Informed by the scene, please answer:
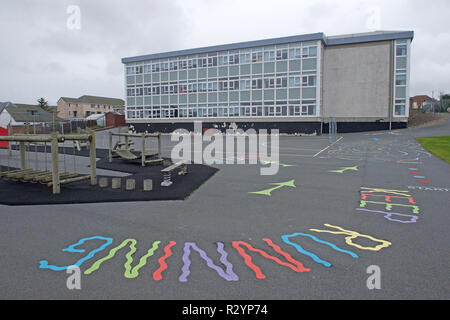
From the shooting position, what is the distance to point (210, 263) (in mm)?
5512

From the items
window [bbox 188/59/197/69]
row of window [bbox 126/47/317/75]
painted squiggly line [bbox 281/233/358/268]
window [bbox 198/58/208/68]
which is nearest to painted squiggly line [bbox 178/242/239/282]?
painted squiggly line [bbox 281/233/358/268]

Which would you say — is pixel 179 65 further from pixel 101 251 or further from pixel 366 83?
pixel 101 251

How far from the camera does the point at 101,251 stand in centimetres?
605

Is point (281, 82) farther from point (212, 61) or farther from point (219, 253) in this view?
point (219, 253)

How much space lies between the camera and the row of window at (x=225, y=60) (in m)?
50.4

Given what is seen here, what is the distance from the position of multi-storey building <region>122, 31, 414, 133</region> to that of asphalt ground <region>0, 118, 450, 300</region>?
134 ft

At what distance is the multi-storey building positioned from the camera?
48.8 m

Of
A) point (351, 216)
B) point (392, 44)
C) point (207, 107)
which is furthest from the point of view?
→ point (207, 107)

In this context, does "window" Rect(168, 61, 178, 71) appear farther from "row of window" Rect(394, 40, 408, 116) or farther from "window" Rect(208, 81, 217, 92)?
"row of window" Rect(394, 40, 408, 116)

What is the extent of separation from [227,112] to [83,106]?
5736 centimetres

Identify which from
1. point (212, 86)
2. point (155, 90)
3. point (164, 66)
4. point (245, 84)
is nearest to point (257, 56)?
point (245, 84)

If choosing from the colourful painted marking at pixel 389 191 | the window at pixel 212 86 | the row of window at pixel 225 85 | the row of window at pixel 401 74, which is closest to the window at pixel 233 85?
the row of window at pixel 225 85
